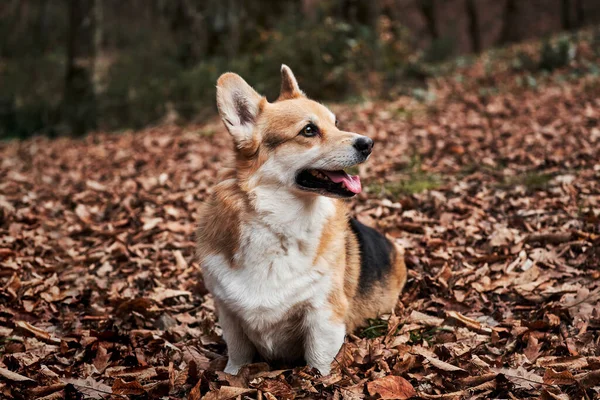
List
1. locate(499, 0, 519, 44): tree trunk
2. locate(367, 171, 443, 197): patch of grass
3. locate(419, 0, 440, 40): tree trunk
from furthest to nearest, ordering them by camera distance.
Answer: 1. locate(419, 0, 440, 40): tree trunk
2. locate(499, 0, 519, 44): tree trunk
3. locate(367, 171, 443, 197): patch of grass

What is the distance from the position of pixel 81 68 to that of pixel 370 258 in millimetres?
9206

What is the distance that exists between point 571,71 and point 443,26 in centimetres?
1211

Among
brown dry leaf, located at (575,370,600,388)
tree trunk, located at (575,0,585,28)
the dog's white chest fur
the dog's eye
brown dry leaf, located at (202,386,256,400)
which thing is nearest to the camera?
brown dry leaf, located at (575,370,600,388)

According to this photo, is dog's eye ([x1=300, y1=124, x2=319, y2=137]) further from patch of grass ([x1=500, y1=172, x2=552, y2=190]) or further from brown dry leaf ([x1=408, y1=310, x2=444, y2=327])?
patch of grass ([x1=500, y1=172, x2=552, y2=190])

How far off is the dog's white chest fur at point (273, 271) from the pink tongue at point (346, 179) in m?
0.21

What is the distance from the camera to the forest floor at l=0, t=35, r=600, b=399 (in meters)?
3.04

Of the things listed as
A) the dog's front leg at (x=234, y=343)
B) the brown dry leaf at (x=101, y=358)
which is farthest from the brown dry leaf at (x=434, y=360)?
the brown dry leaf at (x=101, y=358)

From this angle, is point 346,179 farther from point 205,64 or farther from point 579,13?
point 579,13

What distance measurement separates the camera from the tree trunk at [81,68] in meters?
11.0

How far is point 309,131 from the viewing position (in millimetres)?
3252

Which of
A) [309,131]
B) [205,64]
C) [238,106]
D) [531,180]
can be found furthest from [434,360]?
[205,64]

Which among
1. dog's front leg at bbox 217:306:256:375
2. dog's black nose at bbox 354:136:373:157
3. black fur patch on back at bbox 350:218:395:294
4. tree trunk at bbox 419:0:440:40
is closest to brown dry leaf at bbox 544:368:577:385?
black fur patch on back at bbox 350:218:395:294

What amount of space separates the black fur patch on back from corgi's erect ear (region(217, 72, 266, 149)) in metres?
0.90

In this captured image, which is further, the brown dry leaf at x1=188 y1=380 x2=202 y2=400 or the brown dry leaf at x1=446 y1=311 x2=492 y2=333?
the brown dry leaf at x1=446 y1=311 x2=492 y2=333
